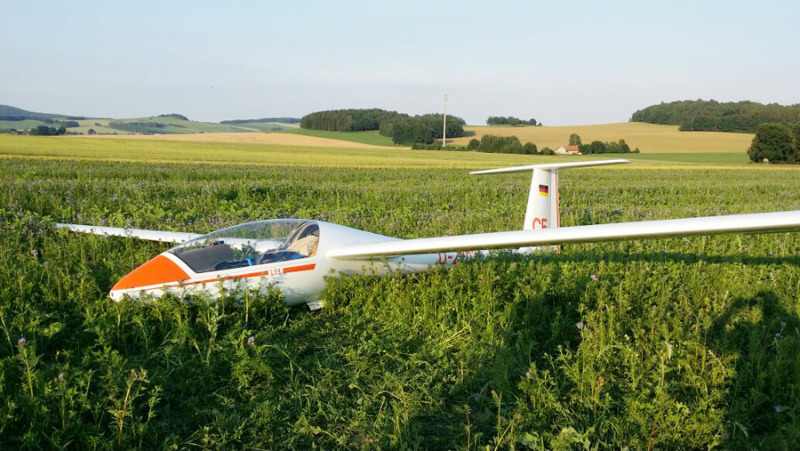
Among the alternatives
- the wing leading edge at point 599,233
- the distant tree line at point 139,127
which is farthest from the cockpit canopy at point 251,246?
the distant tree line at point 139,127

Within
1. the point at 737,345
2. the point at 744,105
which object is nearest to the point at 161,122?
the point at 744,105

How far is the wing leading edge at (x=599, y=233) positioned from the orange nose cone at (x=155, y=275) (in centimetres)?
156

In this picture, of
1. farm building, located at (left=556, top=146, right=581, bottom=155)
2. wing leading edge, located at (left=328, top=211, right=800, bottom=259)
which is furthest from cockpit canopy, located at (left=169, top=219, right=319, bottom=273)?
farm building, located at (left=556, top=146, right=581, bottom=155)

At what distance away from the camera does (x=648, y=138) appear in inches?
3492

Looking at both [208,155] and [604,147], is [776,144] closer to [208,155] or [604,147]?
[604,147]

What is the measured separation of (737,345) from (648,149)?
8087cm

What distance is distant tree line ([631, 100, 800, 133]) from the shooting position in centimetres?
9262

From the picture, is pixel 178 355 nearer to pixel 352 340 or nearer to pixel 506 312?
pixel 352 340

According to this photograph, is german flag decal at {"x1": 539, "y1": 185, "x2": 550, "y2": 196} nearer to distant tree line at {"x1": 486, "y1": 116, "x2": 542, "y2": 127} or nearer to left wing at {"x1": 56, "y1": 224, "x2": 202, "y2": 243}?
left wing at {"x1": 56, "y1": 224, "x2": 202, "y2": 243}

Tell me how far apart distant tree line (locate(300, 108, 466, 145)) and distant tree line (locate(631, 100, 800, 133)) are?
41465 millimetres

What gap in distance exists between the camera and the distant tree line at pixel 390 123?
283ft

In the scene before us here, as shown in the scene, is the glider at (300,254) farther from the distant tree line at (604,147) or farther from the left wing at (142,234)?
the distant tree line at (604,147)

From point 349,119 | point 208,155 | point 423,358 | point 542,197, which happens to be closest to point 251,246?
point 423,358

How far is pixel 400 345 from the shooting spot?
16.2ft
